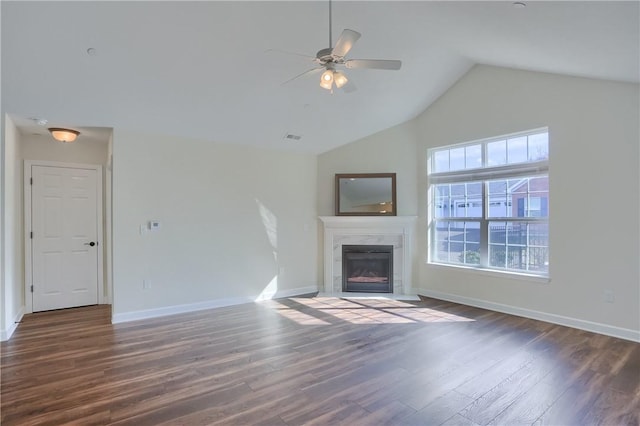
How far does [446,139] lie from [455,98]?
23.4 inches

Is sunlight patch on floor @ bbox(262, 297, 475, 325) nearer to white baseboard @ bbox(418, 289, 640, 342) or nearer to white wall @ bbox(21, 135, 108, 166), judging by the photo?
white baseboard @ bbox(418, 289, 640, 342)

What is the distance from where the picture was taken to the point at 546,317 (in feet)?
13.4

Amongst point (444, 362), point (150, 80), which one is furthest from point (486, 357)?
point (150, 80)

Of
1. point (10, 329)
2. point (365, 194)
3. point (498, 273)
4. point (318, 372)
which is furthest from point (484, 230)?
point (10, 329)

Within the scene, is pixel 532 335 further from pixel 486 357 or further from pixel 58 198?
pixel 58 198

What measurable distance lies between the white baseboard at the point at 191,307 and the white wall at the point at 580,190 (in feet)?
9.51

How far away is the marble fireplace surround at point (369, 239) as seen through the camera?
5508 mm

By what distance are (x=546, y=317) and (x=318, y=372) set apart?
9.89 ft

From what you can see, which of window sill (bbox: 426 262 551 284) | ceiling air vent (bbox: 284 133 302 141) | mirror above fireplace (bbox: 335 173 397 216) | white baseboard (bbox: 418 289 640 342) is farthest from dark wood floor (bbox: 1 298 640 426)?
ceiling air vent (bbox: 284 133 302 141)

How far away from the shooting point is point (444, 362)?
2984mm

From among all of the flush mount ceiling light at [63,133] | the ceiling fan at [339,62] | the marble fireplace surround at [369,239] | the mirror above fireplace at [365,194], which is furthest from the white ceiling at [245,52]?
the marble fireplace surround at [369,239]

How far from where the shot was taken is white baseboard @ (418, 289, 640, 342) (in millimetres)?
3510

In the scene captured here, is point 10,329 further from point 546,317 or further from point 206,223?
point 546,317

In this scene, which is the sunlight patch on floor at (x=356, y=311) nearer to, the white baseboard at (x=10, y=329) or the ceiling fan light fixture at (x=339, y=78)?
the ceiling fan light fixture at (x=339, y=78)
